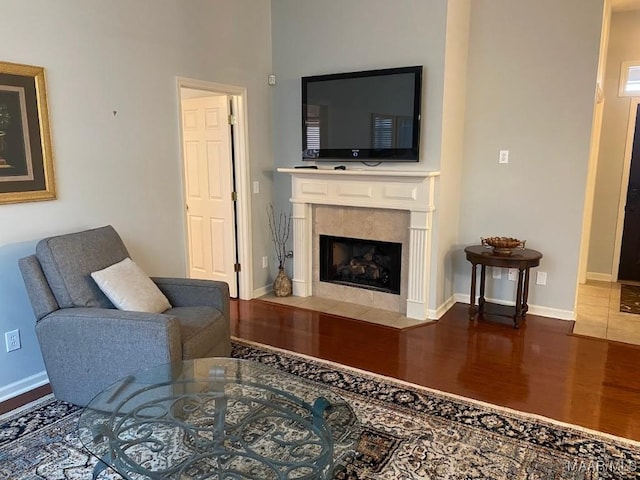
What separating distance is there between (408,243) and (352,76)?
1.54 meters

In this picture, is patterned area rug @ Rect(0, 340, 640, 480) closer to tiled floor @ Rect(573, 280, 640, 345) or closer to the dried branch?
tiled floor @ Rect(573, 280, 640, 345)

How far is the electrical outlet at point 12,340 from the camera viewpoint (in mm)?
2869

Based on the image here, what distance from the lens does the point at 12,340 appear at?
9.50 ft

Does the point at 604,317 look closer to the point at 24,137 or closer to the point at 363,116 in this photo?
the point at 363,116

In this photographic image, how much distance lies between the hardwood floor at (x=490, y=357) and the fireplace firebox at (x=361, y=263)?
1.73 ft

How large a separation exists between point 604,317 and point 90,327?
4.13m

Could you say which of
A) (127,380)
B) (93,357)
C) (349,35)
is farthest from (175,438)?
(349,35)

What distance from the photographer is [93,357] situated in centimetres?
256

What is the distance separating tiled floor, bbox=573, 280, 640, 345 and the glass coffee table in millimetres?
2793

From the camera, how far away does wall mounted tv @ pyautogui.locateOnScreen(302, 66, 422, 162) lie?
3936mm

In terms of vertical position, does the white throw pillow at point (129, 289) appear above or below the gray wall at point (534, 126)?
below

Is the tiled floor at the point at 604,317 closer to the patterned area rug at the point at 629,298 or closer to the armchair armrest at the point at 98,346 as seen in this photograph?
the patterned area rug at the point at 629,298

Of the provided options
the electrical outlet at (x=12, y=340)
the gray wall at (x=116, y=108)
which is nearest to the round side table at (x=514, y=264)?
the gray wall at (x=116, y=108)

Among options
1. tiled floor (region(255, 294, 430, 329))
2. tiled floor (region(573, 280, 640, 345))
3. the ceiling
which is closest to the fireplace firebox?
tiled floor (region(255, 294, 430, 329))
